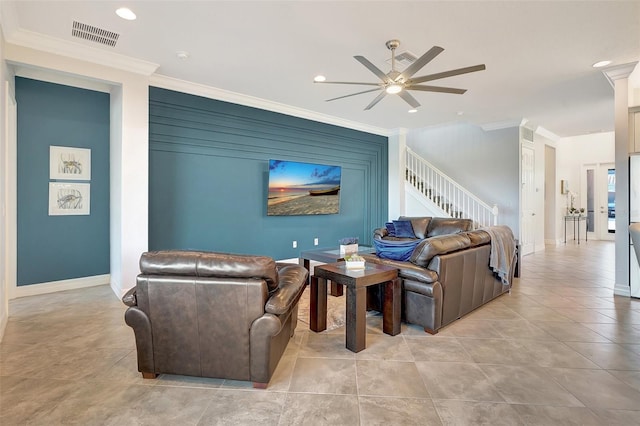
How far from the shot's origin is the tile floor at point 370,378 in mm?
1753

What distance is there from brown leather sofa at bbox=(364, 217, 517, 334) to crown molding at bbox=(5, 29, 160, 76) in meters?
3.46

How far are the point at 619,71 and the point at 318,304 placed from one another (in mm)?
4555

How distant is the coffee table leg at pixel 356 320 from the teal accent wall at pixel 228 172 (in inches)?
114

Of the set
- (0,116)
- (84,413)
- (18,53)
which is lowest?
(84,413)

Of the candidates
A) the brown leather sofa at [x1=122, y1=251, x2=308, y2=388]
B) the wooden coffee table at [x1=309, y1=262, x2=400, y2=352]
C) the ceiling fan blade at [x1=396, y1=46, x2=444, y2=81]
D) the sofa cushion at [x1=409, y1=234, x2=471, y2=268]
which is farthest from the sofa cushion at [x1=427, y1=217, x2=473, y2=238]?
the brown leather sofa at [x1=122, y1=251, x2=308, y2=388]

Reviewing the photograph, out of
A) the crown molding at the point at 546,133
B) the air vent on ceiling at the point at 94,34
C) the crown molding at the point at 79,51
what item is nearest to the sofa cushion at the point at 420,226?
the crown molding at the point at 546,133

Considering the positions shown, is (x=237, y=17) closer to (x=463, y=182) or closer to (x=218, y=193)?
(x=218, y=193)

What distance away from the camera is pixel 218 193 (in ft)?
15.7

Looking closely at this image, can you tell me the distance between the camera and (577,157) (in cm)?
920

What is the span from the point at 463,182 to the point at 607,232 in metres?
5.17

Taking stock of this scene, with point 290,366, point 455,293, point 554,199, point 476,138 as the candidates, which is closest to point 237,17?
point 290,366

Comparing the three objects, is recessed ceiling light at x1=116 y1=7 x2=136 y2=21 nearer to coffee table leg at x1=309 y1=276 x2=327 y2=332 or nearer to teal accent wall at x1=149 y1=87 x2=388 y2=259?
teal accent wall at x1=149 y1=87 x2=388 y2=259

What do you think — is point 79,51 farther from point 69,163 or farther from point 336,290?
point 336,290

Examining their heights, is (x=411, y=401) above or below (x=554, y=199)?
below
